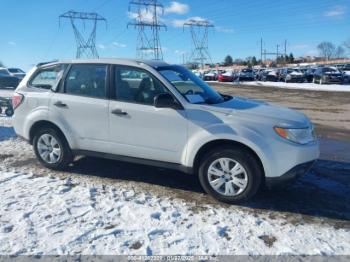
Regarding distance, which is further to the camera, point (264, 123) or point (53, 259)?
point (264, 123)

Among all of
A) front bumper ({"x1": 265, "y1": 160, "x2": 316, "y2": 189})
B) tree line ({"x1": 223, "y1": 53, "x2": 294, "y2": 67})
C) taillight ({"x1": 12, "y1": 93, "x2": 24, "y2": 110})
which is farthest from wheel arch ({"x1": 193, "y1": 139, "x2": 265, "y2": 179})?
tree line ({"x1": 223, "y1": 53, "x2": 294, "y2": 67})

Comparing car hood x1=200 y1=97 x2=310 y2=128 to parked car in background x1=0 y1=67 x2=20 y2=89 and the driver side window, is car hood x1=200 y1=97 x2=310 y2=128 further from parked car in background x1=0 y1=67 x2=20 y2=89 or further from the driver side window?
parked car in background x1=0 y1=67 x2=20 y2=89

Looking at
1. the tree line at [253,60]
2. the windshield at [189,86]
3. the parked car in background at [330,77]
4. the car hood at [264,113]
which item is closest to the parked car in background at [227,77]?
the parked car in background at [330,77]

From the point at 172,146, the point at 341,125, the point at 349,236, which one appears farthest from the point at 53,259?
the point at 341,125

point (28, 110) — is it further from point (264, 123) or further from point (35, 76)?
point (264, 123)

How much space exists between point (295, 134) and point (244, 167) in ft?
2.41

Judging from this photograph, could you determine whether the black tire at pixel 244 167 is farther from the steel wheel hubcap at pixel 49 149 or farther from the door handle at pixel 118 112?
the steel wheel hubcap at pixel 49 149

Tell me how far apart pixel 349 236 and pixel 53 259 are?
9.77ft

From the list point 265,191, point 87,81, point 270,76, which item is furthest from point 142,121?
point 270,76

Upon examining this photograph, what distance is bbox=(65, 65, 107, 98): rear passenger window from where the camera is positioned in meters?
5.58

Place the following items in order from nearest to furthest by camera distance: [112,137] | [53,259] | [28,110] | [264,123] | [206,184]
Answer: [53,259]
[264,123]
[206,184]
[112,137]
[28,110]

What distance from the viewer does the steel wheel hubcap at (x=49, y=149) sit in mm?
6031

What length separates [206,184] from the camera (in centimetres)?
495

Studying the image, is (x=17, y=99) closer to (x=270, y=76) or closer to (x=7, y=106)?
(x=7, y=106)
